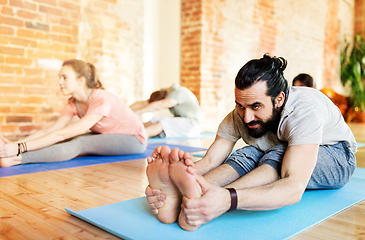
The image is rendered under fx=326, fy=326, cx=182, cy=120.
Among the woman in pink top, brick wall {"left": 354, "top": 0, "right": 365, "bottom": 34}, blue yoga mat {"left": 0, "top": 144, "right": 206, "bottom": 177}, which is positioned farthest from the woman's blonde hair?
brick wall {"left": 354, "top": 0, "right": 365, "bottom": 34}

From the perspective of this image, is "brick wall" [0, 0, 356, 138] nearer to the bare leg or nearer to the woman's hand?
the woman's hand

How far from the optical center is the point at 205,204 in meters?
1.04

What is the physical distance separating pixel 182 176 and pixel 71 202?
694 mm

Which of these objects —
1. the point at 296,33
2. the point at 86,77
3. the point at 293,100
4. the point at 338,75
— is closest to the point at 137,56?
the point at 86,77

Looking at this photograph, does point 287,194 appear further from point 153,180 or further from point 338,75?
point 338,75

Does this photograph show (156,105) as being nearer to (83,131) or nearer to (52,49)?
(52,49)

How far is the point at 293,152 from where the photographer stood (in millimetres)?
1231

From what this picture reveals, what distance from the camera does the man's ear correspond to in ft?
4.45

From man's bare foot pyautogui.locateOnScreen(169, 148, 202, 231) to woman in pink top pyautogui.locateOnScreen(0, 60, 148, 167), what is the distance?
4.95 ft

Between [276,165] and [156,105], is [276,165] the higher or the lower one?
the lower one

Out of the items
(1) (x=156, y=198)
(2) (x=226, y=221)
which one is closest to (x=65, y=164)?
(1) (x=156, y=198)

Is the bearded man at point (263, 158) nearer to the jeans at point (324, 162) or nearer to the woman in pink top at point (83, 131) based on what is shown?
the jeans at point (324, 162)

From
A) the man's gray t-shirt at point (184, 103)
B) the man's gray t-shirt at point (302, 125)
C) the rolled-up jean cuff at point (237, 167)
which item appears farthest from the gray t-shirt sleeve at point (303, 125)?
the man's gray t-shirt at point (184, 103)

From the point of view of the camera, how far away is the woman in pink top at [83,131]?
7.52ft
